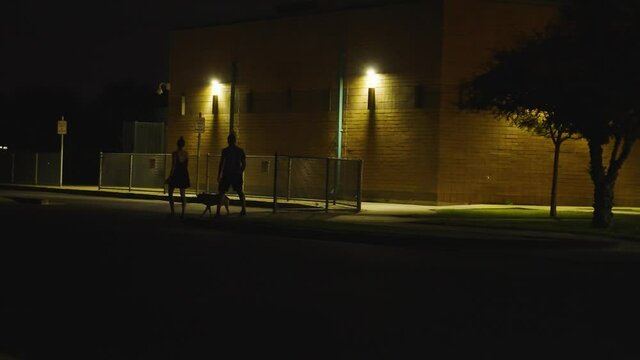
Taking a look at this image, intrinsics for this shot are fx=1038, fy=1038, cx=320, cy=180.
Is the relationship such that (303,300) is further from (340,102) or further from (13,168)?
(13,168)

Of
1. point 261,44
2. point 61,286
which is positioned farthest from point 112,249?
point 261,44

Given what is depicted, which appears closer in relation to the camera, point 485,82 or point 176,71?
point 485,82

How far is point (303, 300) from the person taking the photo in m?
11.4

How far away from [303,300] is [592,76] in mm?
13100

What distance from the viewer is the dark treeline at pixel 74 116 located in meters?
80.4

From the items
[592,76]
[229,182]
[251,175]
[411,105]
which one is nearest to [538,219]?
[592,76]

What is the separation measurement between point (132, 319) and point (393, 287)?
384 cm

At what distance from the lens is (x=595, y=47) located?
22.7 metres

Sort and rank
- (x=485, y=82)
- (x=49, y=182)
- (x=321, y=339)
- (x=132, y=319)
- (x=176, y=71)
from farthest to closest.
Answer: (x=49, y=182) < (x=176, y=71) < (x=485, y=82) < (x=132, y=319) < (x=321, y=339)

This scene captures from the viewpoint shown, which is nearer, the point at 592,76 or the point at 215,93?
the point at 592,76

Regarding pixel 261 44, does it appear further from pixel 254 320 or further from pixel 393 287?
pixel 254 320

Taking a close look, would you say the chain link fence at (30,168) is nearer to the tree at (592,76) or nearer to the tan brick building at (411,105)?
the tan brick building at (411,105)

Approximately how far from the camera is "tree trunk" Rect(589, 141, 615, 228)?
78.3 feet

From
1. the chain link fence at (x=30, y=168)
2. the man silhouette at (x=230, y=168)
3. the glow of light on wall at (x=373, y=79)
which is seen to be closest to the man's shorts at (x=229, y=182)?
the man silhouette at (x=230, y=168)
